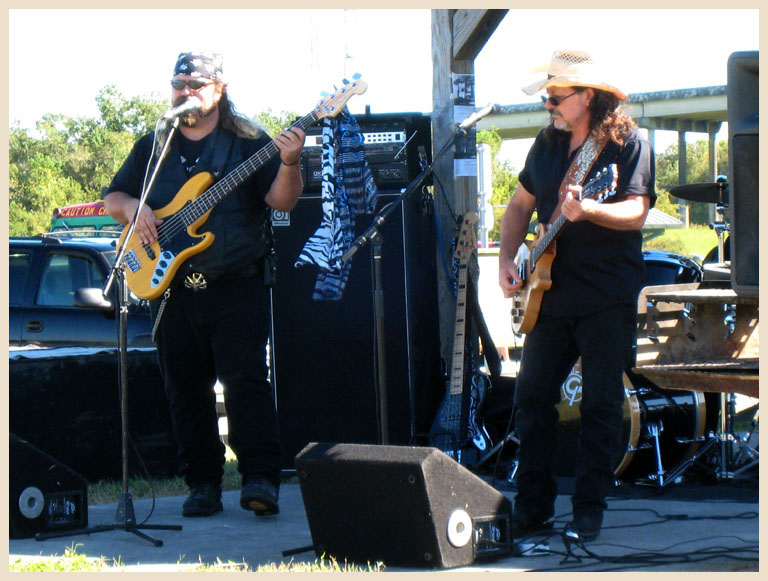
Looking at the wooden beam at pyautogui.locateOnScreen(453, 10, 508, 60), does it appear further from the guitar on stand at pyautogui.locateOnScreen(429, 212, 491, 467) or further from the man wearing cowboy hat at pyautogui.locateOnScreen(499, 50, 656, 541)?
the man wearing cowboy hat at pyautogui.locateOnScreen(499, 50, 656, 541)

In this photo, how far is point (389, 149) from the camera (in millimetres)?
6207

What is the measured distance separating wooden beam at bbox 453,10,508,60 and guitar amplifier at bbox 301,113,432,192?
1.54 feet

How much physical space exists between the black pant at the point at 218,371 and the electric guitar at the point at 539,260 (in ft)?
4.19

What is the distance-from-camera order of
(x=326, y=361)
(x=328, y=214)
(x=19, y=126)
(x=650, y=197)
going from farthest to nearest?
(x=19, y=126) → (x=326, y=361) → (x=328, y=214) → (x=650, y=197)

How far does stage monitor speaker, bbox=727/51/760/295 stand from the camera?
2824 millimetres

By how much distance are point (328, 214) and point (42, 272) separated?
4.00 m

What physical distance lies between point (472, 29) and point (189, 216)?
2.37 metres

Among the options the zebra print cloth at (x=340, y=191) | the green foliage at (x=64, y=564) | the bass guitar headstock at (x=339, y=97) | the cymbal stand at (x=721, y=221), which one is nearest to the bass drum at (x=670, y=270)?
the cymbal stand at (x=721, y=221)

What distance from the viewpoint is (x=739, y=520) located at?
4.76 meters

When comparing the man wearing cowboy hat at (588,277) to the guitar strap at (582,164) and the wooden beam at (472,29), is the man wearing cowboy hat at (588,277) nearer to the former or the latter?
the guitar strap at (582,164)

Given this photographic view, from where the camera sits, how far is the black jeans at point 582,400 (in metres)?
4.22

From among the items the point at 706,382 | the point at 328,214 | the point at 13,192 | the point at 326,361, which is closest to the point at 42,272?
the point at 326,361

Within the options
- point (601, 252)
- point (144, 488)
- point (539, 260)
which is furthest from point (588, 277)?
point (144, 488)

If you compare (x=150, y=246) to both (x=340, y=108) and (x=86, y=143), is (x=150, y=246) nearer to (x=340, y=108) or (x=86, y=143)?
(x=340, y=108)
